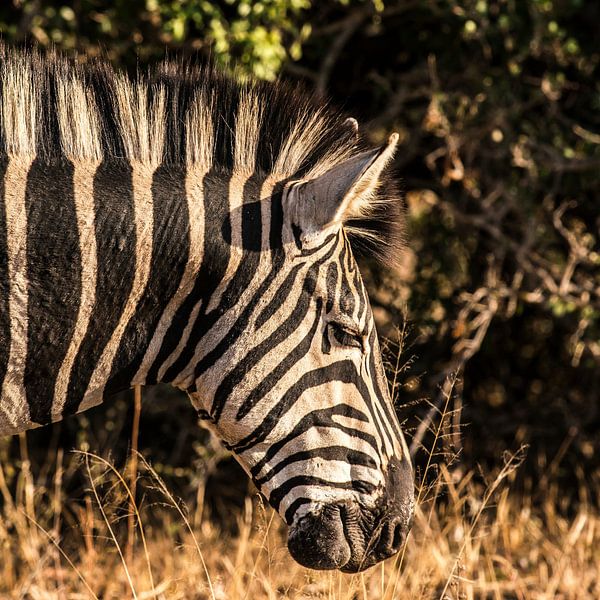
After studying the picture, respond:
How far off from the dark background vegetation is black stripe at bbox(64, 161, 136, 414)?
95.1 inches

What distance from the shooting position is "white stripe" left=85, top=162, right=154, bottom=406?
9.78ft

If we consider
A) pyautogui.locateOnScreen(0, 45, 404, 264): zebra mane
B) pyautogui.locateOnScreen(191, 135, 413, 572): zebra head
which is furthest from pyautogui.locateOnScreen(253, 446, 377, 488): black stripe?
pyautogui.locateOnScreen(0, 45, 404, 264): zebra mane

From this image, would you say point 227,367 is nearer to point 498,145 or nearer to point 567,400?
point 498,145

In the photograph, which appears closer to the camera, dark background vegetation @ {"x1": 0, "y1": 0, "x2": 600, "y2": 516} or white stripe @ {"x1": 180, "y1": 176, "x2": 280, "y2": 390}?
white stripe @ {"x1": 180, "y1": 176, "x2": 280, "y2": 390}

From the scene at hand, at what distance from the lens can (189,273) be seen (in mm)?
3000

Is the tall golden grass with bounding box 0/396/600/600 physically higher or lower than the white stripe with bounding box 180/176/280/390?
lower

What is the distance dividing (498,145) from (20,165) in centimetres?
413

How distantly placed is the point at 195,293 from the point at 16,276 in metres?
0.57

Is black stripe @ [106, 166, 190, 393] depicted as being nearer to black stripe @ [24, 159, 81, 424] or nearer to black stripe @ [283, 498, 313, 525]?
black stripe @ [24, 159, 81, 424]

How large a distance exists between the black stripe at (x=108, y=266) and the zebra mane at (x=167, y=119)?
17cm

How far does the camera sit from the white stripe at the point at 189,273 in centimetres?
300

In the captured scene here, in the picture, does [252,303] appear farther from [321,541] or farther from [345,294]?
[321,541]

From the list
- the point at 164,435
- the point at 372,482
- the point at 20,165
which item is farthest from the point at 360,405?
the point at 164,435

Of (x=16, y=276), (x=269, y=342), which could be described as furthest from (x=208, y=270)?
(x=16, y=276)
